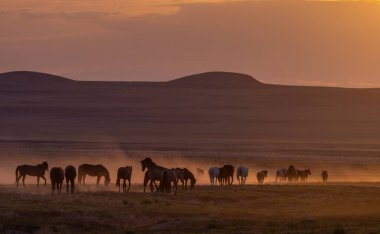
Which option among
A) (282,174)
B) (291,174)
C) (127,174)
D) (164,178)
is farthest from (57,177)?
(291,174)

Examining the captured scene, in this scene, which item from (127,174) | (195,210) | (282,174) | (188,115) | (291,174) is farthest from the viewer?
(188,115)

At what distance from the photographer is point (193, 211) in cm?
3681

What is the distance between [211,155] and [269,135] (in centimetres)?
5142

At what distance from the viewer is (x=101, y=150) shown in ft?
310

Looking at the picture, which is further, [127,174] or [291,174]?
[291,174]

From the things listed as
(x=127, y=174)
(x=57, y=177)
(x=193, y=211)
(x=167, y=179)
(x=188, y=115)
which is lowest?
(x=193, y=211)

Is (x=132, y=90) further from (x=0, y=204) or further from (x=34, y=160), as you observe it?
(x=0, y=204)

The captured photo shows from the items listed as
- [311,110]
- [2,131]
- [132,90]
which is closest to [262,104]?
[311,110]

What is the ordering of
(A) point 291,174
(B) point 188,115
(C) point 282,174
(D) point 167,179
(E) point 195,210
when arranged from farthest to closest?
(B) point 188,115
(A) point 291,174
(C) point 282,174
(D) point 167,179
(E) point 195,210

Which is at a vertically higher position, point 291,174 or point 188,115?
point 188,115

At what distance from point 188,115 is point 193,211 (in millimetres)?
126861

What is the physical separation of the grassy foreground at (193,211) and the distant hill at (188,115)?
255 ft

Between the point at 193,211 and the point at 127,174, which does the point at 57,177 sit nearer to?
the point at 127,174

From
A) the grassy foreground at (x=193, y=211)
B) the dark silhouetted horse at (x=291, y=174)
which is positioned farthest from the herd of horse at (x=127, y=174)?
the dark silhouetted horse at (x=291, y=174)
